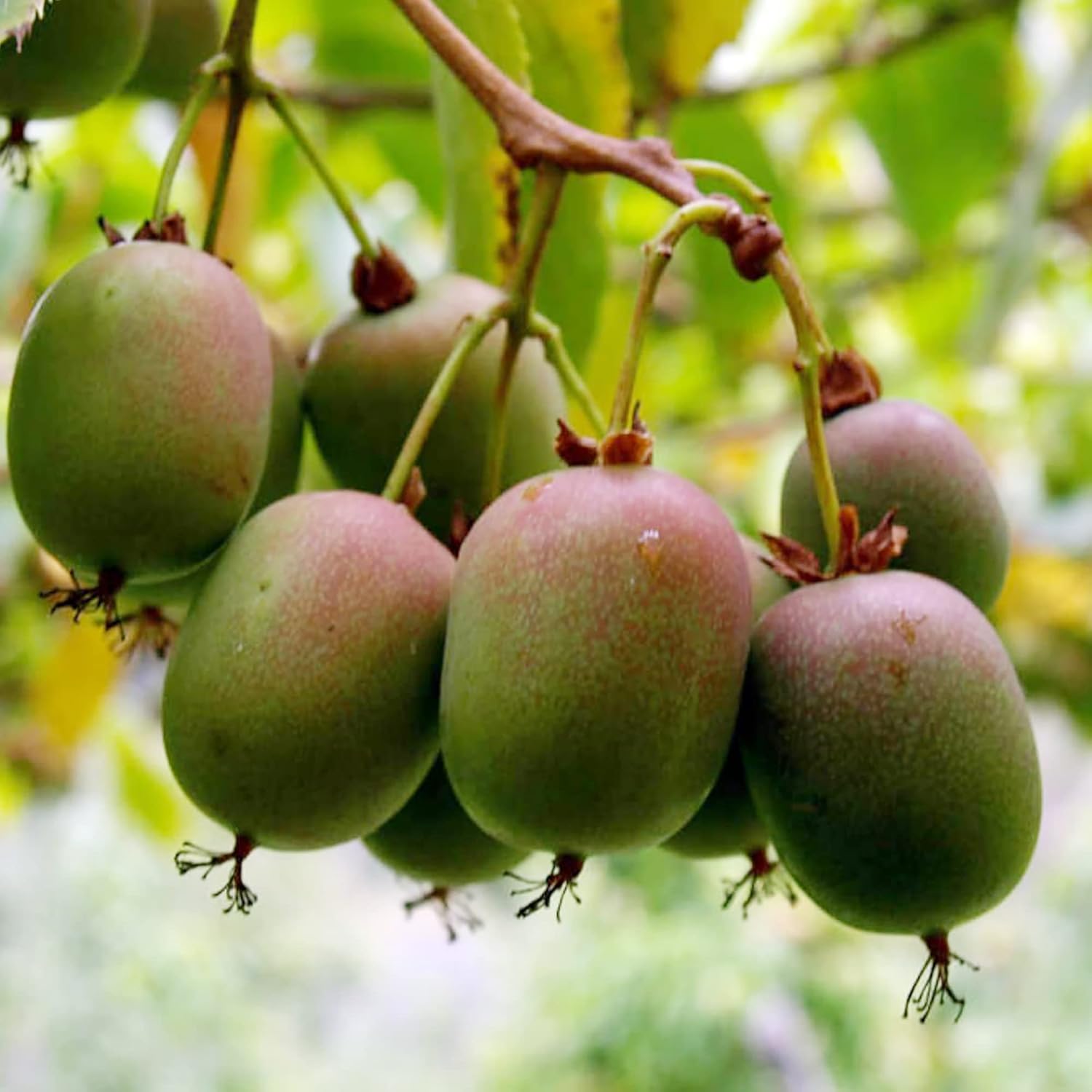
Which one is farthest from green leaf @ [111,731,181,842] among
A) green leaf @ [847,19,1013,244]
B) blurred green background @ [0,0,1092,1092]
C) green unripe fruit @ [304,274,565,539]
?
green unripe fruit @ [304,274,565,539]

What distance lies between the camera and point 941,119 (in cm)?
195

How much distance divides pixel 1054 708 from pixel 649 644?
1859 mm

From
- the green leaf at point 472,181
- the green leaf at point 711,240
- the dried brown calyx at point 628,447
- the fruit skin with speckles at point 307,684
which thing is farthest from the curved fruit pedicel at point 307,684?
the green leaf at point 711,240

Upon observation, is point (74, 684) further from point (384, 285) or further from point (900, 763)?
point (900, 763)

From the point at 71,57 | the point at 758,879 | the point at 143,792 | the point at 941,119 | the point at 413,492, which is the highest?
the point at 941,119

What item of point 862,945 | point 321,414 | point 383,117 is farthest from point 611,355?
point 862,945

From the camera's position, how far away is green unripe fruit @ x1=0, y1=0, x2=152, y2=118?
0.78m

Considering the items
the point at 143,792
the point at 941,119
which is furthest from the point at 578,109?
the point at 143,792

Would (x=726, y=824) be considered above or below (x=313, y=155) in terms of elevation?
below

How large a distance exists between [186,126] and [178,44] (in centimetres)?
19

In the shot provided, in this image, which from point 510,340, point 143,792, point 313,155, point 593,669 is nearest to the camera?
point 593,669

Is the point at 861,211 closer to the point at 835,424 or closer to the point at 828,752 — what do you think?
the point at 835,424

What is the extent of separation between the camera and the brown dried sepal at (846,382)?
870mm

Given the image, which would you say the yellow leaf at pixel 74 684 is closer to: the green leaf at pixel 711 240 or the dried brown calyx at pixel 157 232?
the green leaf at pixel 711 240
